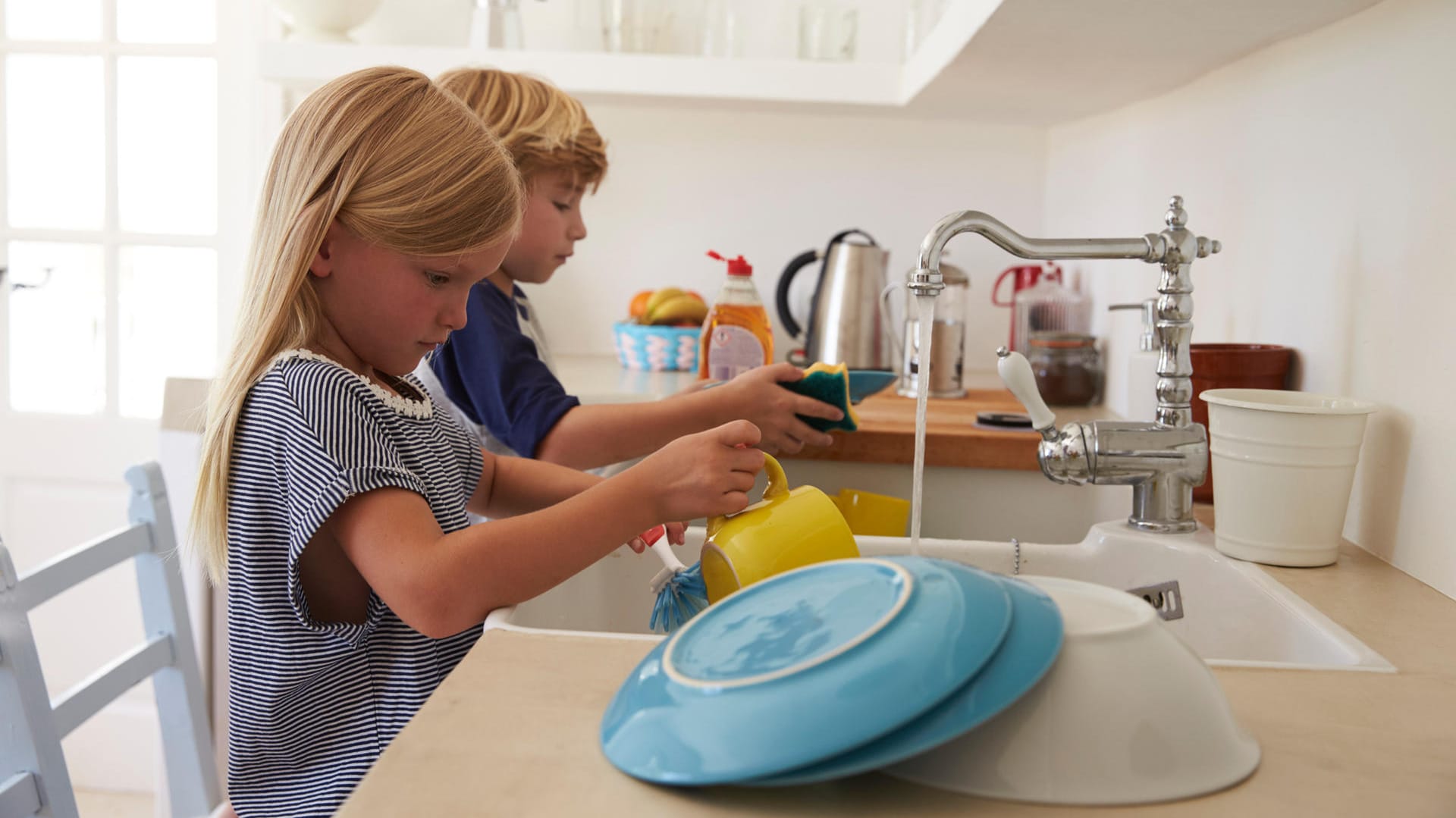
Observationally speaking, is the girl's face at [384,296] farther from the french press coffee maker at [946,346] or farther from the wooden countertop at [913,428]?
the french press coffee maker at [946,346]

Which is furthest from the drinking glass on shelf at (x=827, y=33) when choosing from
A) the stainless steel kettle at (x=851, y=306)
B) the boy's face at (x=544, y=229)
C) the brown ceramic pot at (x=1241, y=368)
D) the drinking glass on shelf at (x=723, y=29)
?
the brown ceramic pot at (x=1241, y=368)

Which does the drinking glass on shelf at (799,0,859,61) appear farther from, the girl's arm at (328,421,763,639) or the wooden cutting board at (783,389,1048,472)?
the girl's arm at (328,421,763,639)

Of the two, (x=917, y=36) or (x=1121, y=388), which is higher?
(x=917, y=36)

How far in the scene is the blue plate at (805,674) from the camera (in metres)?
0.48

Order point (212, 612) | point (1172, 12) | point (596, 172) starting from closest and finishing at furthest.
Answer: point (1172, 12)
point (596, 172)
point (212, 612)

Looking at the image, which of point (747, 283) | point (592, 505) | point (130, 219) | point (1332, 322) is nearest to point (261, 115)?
point (130, 219)

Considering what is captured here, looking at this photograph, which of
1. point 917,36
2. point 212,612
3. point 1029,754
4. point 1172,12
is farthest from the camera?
point 917,36

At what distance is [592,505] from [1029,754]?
40 centimetres

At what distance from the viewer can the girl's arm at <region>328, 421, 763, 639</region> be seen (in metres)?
0.77

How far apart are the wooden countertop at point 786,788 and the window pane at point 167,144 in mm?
2151

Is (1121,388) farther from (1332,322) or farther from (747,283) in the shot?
(1332,322)

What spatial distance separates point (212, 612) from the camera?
1.83 meters

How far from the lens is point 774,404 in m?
1.25

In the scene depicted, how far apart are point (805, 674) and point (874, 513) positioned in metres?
0.83
